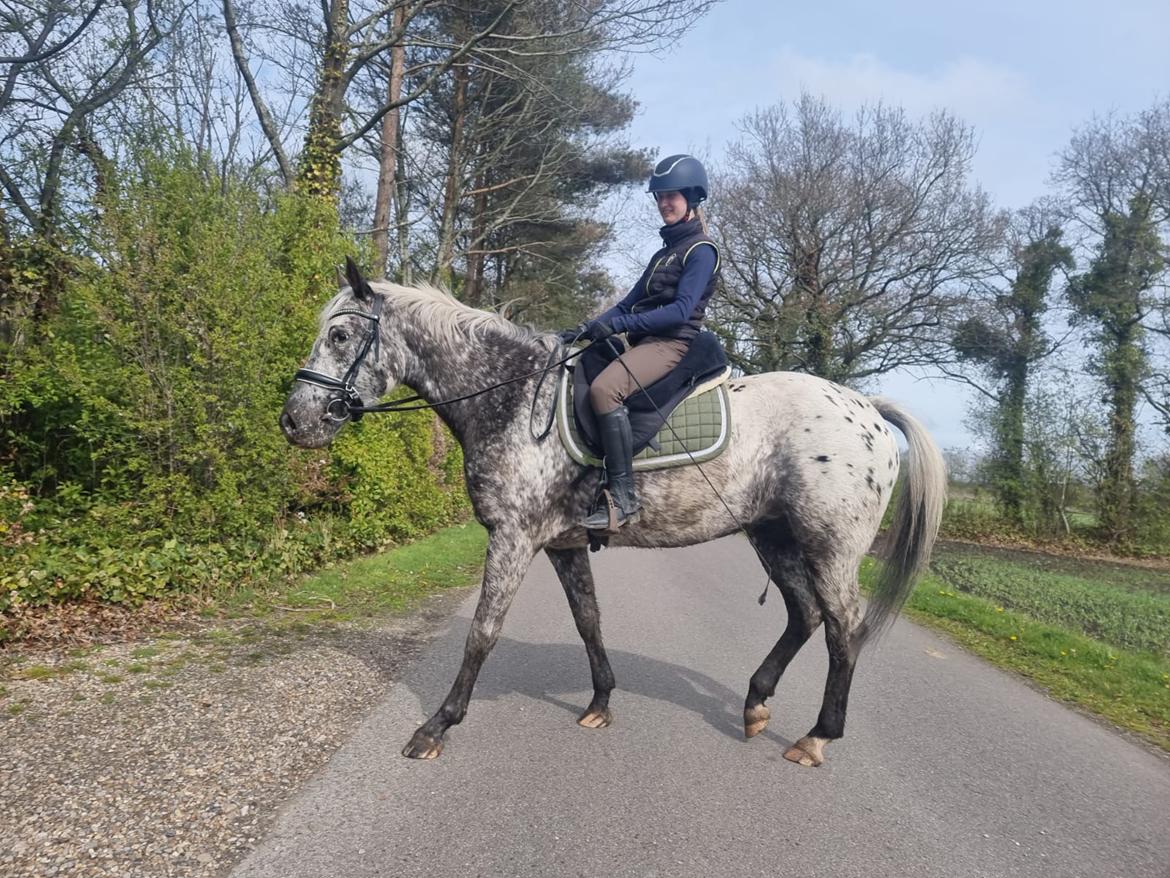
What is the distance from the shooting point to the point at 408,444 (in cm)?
1200

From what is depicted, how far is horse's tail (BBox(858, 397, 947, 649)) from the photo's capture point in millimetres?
4498

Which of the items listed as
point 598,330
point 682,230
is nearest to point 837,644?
point 598,330

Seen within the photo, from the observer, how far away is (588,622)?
4.61 m

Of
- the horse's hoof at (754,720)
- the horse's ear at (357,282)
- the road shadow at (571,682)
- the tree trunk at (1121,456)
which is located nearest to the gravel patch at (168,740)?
the road shadow at (571,682)

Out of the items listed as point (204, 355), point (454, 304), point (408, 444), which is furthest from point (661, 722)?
point (408, 444)

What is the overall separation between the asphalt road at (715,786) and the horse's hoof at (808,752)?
0.07 m

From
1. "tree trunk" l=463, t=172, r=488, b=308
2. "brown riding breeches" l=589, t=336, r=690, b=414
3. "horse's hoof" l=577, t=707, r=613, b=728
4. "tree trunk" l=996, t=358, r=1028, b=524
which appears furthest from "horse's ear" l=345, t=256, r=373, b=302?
"tree trunk" l=996, t=358, r=1028, b=524

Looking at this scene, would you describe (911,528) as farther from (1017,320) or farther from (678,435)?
(1017,320)

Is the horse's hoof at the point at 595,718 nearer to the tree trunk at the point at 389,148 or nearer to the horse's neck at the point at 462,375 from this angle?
the horse's neck at the point at 462,375

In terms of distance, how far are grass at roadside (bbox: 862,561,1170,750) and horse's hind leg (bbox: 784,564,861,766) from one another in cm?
219

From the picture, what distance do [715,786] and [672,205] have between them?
3.22 metres

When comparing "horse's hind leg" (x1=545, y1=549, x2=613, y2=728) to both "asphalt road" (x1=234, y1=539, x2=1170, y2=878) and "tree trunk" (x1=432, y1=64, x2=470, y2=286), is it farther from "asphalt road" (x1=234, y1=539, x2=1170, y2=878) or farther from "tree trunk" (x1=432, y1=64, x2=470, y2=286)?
"tree trunk" (x1=432, y1=64, x2=470, y2=286)

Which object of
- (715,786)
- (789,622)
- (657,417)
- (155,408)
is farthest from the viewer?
(155,408)

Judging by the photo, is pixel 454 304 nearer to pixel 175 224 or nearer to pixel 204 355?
pixel 204 355
